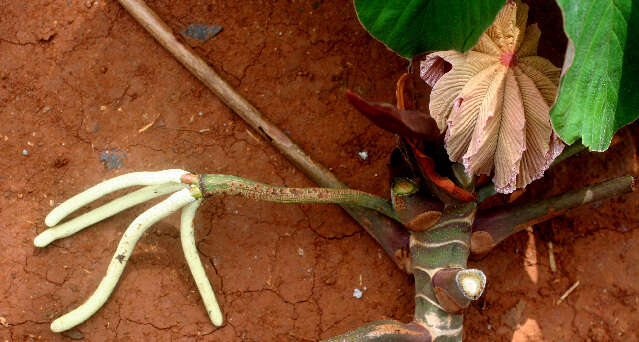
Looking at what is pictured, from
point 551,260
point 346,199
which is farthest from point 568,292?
point 346,199

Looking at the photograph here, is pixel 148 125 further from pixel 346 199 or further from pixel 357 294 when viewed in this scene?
pixel 357 294

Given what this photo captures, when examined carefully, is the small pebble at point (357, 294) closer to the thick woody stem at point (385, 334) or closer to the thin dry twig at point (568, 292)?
the thick woody stem at point (385, 334)

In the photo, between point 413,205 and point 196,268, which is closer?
point 413,205

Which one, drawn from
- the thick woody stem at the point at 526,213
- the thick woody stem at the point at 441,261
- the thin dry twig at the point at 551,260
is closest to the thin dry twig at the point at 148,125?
the thick woody stem at the point at 441,261

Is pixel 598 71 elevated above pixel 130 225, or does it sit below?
above

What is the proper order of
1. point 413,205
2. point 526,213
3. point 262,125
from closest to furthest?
1. point 413,205
2. point 526,213
3. point 262,125

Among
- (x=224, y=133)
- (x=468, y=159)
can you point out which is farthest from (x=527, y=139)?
(x=224, y=133)

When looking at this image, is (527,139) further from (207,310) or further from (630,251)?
(207,310)
